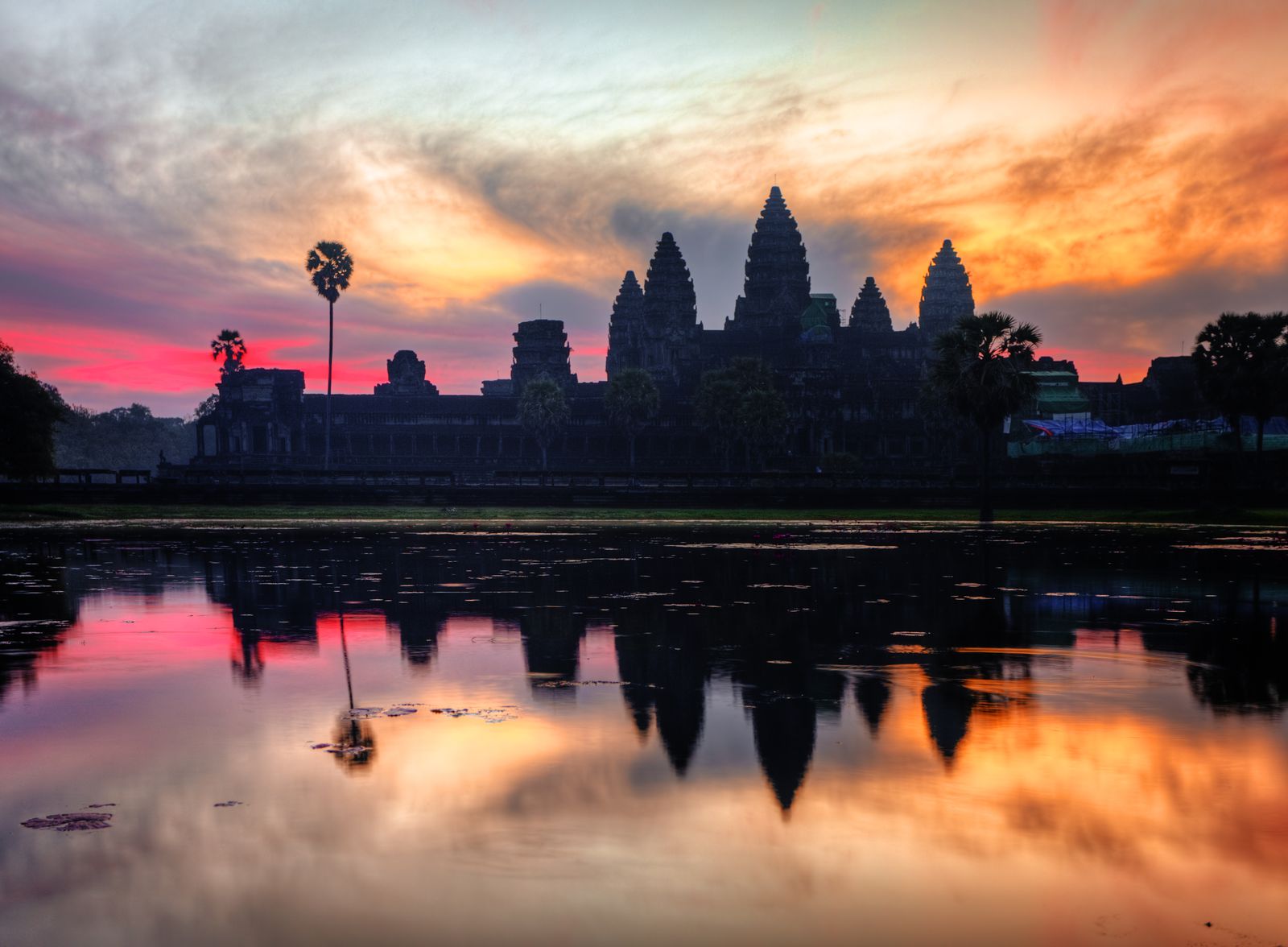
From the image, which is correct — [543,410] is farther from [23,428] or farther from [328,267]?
[23,428]

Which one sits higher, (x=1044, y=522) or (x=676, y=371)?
(x=676, y=371)

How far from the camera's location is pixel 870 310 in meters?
174

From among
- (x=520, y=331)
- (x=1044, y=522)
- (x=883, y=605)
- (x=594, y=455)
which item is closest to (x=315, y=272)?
(x=594, y=455)

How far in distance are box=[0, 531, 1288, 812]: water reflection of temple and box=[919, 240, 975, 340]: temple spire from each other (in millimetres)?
156163

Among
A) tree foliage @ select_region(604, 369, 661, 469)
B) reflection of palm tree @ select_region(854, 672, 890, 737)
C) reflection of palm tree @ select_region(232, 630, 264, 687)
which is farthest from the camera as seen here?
tree foliage @ select_region(604, 369, 661, 469)

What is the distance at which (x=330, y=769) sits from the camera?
319 inches

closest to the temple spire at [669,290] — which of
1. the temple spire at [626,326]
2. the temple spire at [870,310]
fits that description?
the temple spire at [626,326]

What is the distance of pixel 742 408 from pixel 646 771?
292ft

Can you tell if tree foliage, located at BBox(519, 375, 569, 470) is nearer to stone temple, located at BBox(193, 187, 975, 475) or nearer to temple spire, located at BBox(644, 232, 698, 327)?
stone temple, located at BBox(193, 187, 975, 475)

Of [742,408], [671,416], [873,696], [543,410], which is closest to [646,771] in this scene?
[873,696]

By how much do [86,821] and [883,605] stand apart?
42.2ft

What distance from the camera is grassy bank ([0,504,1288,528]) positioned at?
47969 millimetres

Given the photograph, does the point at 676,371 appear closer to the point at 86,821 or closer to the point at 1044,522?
the point at 1044,522

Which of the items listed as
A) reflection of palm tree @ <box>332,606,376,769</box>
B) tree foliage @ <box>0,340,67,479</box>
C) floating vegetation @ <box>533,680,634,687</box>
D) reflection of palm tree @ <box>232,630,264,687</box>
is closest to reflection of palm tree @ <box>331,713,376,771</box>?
reflection of palm tree @ <box>332,606,376,769</box>
